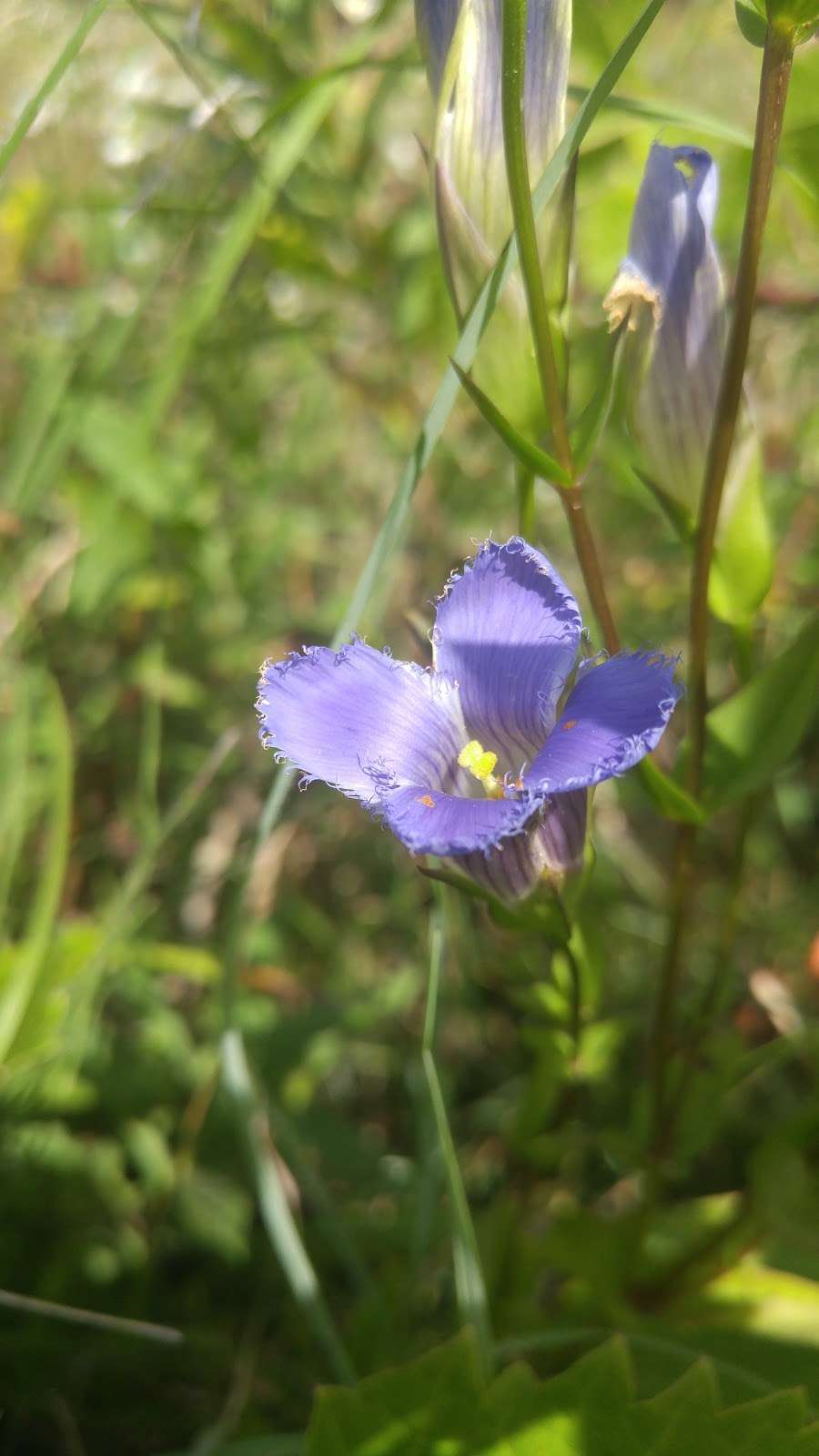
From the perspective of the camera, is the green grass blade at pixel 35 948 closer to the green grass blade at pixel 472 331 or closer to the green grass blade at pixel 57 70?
the green grass blade at pixel 472 331

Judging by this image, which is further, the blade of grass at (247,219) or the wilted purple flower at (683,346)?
the blade of grass at (247,219)

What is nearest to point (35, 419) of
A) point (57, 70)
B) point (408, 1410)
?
point (57, 70)

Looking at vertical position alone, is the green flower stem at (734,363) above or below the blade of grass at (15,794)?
below

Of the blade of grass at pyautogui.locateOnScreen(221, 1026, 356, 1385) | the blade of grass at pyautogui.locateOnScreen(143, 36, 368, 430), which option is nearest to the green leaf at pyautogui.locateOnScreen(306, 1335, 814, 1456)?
the blade of grass at pyautogui.locateOnScreen(221, 1026, 356, 1385)

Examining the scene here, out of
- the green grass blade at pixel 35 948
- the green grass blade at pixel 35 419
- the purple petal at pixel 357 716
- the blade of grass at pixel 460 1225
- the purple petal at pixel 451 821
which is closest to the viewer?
the purple petal at pixel 451 821

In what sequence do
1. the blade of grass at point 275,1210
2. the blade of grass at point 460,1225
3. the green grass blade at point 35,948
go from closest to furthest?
1. the blade of grass at point 460,1225
2. the blade of grass at point 275,1210
3. the green grass blade at point 35,948

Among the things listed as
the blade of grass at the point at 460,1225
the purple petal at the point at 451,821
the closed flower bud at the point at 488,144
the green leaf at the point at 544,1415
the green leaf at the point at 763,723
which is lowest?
the green leaf at the point at 544,1415

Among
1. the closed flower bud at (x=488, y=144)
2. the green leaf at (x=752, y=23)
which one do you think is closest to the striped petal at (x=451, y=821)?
the closed flower bud at (x=488, y=144)

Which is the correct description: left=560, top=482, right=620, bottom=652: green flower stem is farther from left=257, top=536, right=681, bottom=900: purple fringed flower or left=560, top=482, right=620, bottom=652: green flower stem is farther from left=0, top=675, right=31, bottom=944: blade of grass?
left=0, top=675, right=31, bottom=944: blade of grass
